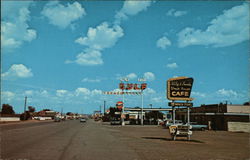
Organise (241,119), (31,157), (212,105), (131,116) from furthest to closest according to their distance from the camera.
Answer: (131,116)
(212,105)
(241,119)
(31,157)

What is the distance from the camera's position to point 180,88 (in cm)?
2100

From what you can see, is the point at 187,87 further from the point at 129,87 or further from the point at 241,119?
the point at 129,87

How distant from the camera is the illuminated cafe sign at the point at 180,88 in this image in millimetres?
20859

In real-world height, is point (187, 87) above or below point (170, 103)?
above

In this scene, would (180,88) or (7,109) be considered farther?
(7,109)

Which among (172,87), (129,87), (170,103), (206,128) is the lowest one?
(206,128)

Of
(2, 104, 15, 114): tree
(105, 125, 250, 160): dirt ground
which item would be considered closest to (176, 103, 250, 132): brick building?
(105, 125, 250, 160): dirt ground

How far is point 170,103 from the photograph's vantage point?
68.1 ft

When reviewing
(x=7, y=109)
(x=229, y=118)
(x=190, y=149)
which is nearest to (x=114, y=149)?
(x=190, y=149)

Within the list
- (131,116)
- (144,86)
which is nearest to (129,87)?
(144,86)

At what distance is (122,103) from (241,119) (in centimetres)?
2866

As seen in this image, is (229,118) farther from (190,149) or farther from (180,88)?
(190,149)

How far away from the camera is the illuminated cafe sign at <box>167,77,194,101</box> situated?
821 inches

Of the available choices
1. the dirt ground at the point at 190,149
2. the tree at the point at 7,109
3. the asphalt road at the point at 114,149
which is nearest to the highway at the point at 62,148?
the asphalt road at the point at 114,149
